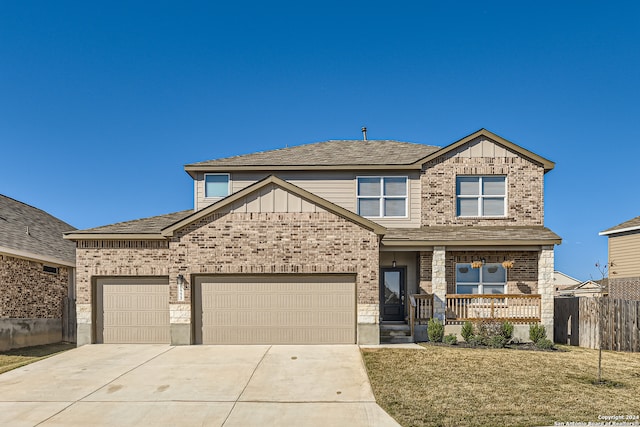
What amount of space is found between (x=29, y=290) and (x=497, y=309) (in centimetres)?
1632

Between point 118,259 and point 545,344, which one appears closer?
point 545,344

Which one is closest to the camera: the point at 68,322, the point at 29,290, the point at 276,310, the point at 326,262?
the point at 326,262

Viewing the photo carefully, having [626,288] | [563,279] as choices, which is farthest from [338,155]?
[563,279]

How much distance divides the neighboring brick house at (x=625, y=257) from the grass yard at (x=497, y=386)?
11519 mm

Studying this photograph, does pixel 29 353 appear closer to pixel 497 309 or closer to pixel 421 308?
pixel 421 308

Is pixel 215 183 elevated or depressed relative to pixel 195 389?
elevated

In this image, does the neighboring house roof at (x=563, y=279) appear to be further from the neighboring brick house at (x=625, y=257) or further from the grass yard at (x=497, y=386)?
the grass yard at (x=497, y=386)

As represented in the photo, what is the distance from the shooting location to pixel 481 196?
1644 centimetres

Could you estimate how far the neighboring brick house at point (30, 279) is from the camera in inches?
581

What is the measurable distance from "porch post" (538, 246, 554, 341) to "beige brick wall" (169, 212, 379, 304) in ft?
19.4

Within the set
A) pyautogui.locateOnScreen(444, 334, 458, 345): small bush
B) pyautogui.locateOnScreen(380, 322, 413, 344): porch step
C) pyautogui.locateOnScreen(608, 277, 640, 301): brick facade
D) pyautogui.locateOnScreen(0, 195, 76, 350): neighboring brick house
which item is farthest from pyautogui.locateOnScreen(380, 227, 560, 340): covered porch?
pyautogui.locateOnScreen(0, 195, 76, 350): neighboring brick house

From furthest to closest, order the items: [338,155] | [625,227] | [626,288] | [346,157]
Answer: [625,227]
[626,288]
[338,155]
[346,157]

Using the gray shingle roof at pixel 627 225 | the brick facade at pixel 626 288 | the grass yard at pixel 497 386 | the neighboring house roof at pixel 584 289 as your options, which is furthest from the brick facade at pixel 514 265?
the neighboring house roof at pixel 584 289

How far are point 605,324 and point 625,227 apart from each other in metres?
11.1
